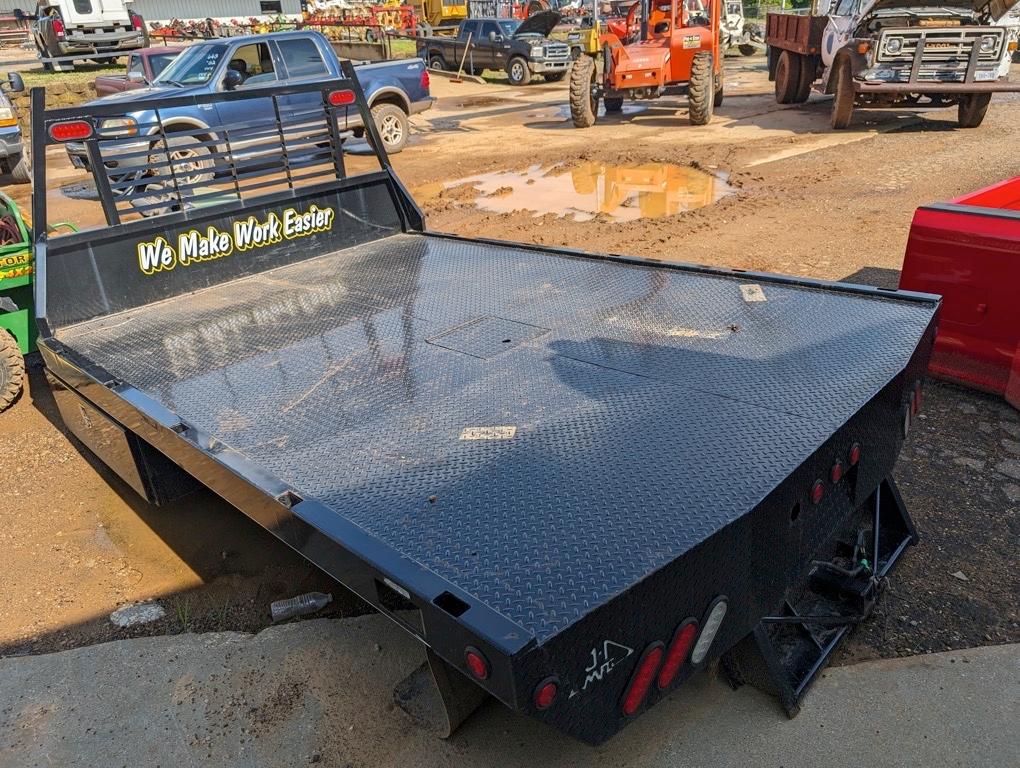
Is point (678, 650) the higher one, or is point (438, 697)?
point (678, 650)

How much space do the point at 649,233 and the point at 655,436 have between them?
566 cm

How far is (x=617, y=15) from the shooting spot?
18062mm

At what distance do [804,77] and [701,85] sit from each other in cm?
347

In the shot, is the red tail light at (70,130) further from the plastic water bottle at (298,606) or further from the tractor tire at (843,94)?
the tractor tire at (843,94)

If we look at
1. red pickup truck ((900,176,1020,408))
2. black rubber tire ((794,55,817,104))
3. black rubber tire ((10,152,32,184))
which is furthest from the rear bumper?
black rubber tire ((10,152,32,184))

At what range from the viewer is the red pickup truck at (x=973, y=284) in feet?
13.2

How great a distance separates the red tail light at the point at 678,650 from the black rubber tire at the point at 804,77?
15.7m

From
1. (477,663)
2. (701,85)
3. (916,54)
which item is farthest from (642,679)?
(701,85)

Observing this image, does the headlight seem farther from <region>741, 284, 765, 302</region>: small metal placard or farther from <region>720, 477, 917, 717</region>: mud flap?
<region>720, 477, 917, 717</region>: mud flap

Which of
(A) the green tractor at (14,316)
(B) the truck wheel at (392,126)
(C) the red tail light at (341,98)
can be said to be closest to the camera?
(A) the green tractor at (14,316)

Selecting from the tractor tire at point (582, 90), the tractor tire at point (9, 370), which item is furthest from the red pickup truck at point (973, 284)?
the tractor tire at point (582, 90)

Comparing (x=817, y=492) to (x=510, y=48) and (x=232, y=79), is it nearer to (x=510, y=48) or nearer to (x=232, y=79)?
(x=232, y=79)

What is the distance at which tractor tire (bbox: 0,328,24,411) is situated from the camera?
462cm

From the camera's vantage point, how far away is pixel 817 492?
2238 mm
